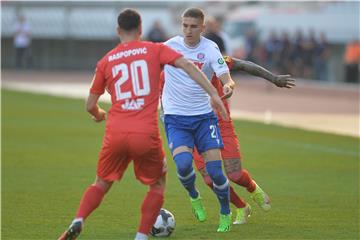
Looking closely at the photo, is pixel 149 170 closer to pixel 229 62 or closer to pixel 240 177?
pixel 240 177

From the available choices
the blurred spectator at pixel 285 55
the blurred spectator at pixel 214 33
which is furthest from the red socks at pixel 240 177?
the blurred spectator at pixel 285 55

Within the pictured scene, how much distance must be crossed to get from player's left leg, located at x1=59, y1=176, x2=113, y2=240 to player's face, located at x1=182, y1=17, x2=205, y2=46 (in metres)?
2.24

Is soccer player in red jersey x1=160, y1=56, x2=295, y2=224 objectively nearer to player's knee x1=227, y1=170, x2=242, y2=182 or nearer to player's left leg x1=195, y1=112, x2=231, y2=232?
player's knee x1=227, y1=170, x2=242, y2=182

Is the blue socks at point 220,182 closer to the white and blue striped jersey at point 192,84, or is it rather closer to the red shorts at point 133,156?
the white and blue striped jersey at point 192,84

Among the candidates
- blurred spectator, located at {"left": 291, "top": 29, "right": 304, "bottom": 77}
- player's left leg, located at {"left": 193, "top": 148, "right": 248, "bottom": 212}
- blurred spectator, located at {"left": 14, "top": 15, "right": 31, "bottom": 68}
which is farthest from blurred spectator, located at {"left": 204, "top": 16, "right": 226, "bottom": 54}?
blurred spectator, located at {"left": 14, "top": 15, "right": 31, "bottom": 68}

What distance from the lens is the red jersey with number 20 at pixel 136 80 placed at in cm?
905

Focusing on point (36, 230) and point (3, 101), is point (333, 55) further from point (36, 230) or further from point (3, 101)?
point (36, 230)

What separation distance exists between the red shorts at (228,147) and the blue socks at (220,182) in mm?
666

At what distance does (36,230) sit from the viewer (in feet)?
35.1

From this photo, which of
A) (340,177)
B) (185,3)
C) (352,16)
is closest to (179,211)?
(340,177)

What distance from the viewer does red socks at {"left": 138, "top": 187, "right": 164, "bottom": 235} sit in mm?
9234

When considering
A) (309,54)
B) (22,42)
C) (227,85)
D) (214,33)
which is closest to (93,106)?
(227,85)

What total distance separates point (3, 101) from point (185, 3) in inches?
862

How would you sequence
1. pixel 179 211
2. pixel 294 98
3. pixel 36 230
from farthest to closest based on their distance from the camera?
pixel 294 98
pixel 179 211
pixel 36 230
